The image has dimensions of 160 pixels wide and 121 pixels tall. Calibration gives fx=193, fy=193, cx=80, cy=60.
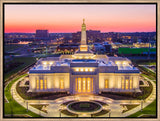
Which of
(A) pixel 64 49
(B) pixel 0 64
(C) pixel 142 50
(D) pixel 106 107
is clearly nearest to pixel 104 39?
(A) pixel 64 49

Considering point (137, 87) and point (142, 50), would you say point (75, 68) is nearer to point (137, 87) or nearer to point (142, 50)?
point (137, 87)

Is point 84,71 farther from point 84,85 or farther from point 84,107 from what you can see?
point 84,107

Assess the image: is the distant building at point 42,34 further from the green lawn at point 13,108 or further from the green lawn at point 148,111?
the green lawn at point 148,111

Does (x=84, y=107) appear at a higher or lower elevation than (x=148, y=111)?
higher

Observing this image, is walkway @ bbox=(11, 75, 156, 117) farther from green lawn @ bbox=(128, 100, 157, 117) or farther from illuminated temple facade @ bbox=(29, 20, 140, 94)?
illuminated temple facade @ bbox=(29, 20, 140, 94)

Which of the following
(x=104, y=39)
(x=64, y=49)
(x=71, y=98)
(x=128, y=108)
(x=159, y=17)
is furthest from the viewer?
(x=104, y=39)

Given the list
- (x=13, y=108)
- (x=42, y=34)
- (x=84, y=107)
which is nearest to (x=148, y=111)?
(x=84, y=107)

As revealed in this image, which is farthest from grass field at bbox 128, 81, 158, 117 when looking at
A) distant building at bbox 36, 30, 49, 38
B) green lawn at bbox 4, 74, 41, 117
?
distant building at bbox 36, 30, 49, 38
